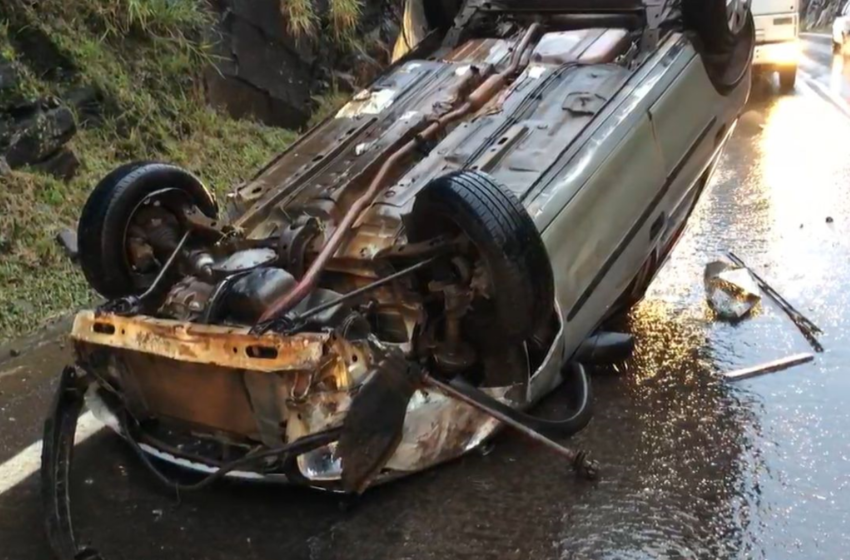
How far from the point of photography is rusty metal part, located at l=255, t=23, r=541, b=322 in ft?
10.0

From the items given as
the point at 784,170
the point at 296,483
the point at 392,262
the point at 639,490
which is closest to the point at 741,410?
the point at 639,490

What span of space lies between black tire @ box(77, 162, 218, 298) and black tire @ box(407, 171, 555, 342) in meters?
1.22

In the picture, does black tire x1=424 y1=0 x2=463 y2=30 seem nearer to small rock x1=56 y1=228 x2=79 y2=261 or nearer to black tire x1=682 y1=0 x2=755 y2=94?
black tire x1=682 y1=0 x2=755 y2=94

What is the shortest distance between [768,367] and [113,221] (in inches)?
113

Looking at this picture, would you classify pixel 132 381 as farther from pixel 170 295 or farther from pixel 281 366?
pixel 281 366

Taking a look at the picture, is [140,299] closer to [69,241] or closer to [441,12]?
[69,241]

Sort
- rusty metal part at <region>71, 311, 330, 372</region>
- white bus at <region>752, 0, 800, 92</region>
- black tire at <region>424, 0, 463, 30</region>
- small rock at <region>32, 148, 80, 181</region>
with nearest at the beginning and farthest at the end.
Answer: rusty metal part at <region>71, 311, 330, 372</region> → black tire at <region>424, 0, 463, 30</region> → small rock at <region>32, 148, 80, 181</region> → white bus at <region>752, 0, 800, 92</region>

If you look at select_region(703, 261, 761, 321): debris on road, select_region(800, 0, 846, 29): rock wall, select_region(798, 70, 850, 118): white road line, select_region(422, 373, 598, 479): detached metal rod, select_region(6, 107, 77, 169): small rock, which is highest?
select_region(6, 107, 77, 169): small rock

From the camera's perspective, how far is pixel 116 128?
649 cm

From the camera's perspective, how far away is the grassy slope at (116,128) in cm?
518

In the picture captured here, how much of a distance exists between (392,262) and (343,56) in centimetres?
608

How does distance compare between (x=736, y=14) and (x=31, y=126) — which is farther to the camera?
(x=31, y=126)

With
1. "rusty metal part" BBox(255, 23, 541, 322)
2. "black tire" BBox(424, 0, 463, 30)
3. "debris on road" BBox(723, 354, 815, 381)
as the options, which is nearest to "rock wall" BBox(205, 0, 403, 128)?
"black tire" BBox(424, 0, 463, 30)

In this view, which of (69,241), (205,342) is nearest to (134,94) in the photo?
(69,241)
